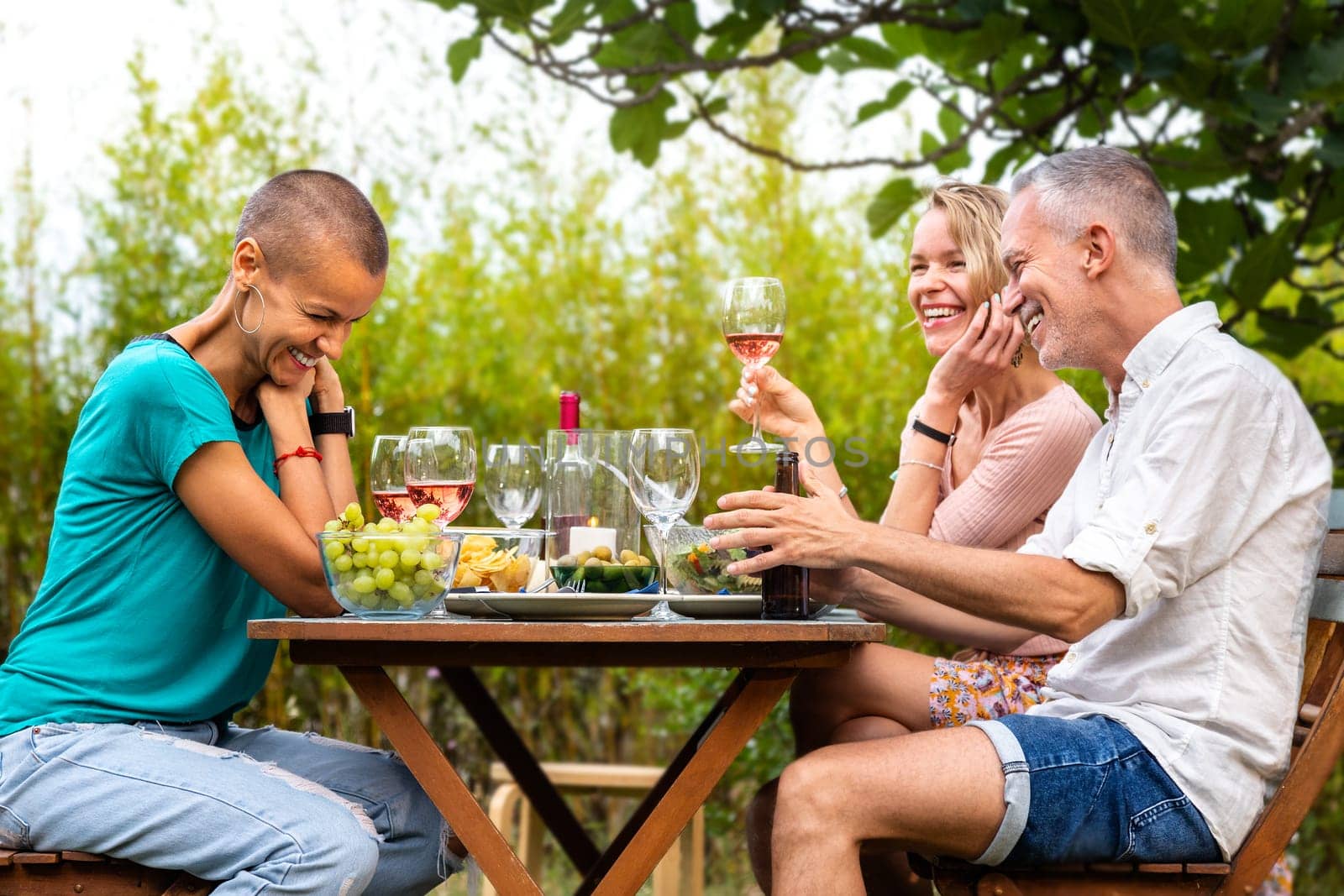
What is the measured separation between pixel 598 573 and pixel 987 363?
37.5 inches

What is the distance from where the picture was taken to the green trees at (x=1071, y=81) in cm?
336

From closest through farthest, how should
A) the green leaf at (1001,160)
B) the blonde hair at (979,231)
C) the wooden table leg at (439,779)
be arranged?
the wooden table leg at (439,779)
the blonde hair at (979,231)
the green leaf at (1001,160)

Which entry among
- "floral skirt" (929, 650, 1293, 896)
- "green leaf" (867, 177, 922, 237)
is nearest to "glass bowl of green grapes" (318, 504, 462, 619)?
"floral skirt" (929, 650, 1293, 896)

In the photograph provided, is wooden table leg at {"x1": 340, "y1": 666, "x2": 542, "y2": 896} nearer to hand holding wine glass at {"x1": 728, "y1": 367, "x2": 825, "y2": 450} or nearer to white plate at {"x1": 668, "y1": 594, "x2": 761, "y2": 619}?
white plate at {"x1": 668, "y1": 594, "x2": 761, "y2": 619}

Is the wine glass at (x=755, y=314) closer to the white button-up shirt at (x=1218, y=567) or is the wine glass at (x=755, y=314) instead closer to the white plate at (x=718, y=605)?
the white plate at (x=718, y=605)

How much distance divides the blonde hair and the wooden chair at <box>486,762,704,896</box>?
141cm

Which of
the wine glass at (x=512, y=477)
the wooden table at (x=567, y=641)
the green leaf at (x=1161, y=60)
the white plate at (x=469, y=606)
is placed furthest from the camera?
the green leaf at (x=1161, y=60)

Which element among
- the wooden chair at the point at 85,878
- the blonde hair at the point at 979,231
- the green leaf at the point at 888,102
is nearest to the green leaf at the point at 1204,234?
the green leaf at the point at 888,102

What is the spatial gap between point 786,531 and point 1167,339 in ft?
2.23

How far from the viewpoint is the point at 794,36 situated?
12.5 ft

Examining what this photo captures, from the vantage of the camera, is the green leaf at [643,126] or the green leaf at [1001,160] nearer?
the green leaf at [643,126]

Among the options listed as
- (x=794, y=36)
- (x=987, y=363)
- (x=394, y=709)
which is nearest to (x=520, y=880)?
(x=394, y=709)

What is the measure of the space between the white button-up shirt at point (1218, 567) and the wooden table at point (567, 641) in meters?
0.42

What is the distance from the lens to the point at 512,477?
7.83ft
